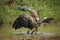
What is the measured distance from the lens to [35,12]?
2.70m

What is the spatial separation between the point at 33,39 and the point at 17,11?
0.43 m

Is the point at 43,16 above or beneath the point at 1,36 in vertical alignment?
above

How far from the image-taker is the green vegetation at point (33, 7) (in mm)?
2660

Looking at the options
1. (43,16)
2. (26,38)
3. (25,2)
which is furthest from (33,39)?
(25,2)

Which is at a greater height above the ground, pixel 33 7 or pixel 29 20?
pixel 33 7

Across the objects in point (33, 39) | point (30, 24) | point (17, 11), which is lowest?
point (33, 39)

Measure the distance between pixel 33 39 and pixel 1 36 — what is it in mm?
428

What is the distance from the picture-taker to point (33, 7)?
2.73 meters

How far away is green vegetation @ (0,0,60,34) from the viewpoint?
266cm

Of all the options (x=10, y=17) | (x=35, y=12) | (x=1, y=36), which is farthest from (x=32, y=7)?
(x=1, y=36)

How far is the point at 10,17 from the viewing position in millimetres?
2670

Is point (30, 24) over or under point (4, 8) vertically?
under

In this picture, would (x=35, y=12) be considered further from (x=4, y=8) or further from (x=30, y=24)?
(x=4, y=8)

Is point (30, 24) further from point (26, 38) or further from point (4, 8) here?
point (4, 8)
